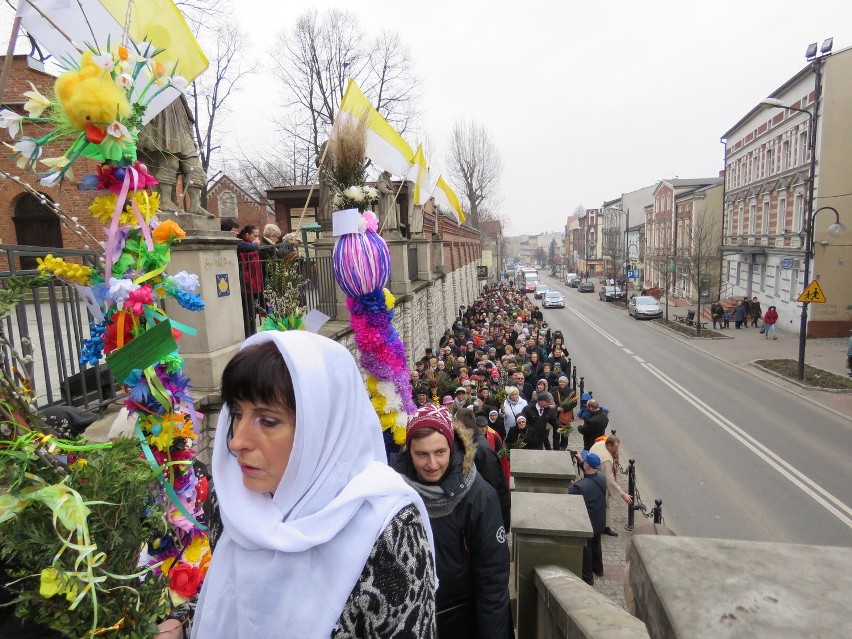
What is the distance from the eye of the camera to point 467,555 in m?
2.52

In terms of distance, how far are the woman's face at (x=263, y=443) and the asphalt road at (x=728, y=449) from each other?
778 centimetres

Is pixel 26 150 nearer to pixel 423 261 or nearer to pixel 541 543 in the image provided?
pixel 541 543

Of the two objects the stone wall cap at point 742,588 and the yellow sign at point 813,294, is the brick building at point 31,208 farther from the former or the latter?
the yellow sign at point 813,294

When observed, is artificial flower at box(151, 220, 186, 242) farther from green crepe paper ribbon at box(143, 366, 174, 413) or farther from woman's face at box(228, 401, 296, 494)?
woman's face at box(228, 401, 296, 494)

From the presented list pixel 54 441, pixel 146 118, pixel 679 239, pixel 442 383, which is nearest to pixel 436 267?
pixel 442 383

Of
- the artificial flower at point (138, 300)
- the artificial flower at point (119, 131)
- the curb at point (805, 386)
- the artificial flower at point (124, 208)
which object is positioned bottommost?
the curb at point (805, 386)

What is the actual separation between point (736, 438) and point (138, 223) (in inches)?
496

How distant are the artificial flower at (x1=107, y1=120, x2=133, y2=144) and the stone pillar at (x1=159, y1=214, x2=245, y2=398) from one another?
6.82 feet

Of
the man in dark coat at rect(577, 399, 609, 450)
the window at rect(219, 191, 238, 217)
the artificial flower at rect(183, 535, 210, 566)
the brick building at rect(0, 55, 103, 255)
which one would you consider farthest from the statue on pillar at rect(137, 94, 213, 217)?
the window at rect(219, 191, 238, 217)

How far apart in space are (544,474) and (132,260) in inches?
123

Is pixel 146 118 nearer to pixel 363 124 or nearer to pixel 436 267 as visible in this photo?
pixel 363 124

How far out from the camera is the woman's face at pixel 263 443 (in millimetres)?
1493

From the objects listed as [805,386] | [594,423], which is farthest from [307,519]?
[805,386]

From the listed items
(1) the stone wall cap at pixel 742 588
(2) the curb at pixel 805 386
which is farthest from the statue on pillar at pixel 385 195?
(2) the curb at pixel 805 386
